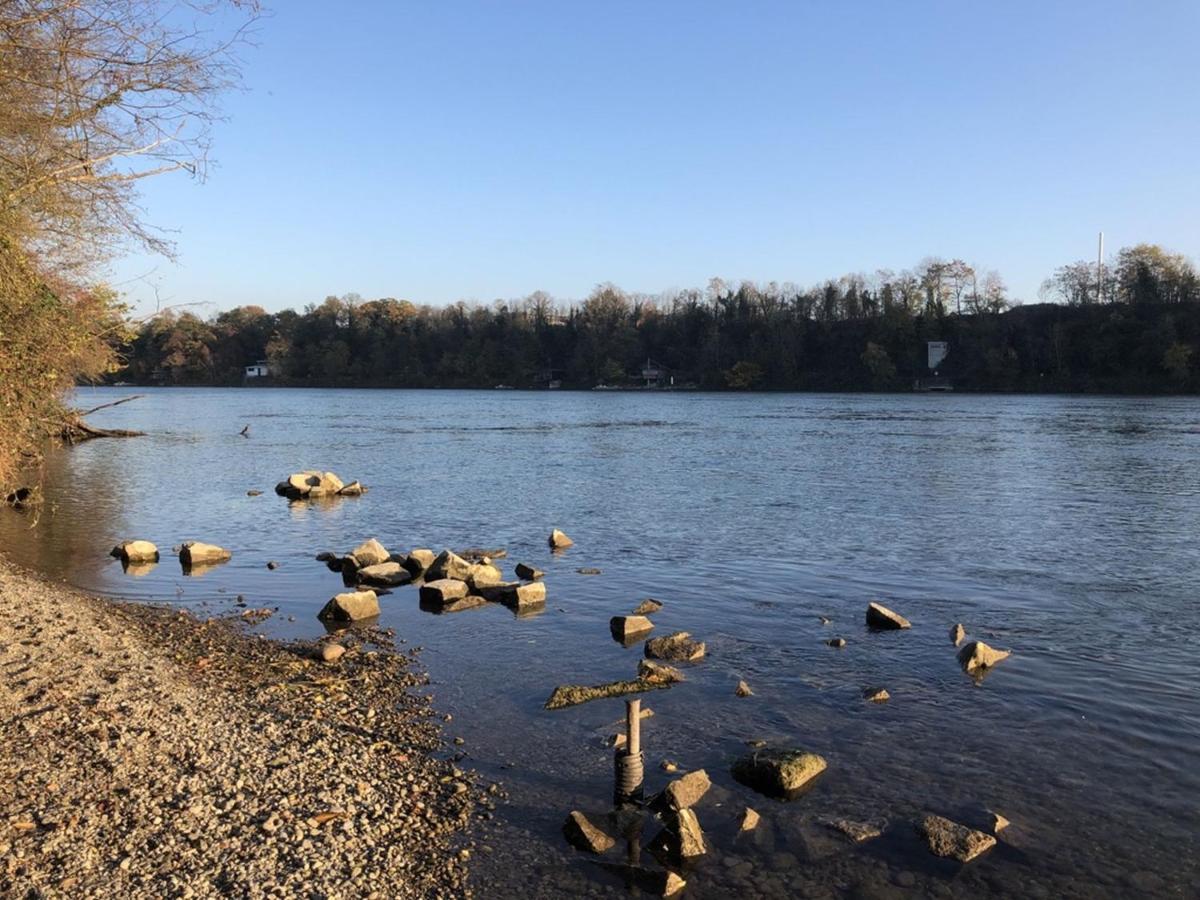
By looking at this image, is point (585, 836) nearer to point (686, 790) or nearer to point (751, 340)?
point (686, 790)

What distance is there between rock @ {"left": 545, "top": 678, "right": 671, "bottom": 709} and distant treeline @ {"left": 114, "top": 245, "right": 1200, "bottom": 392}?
119342mm

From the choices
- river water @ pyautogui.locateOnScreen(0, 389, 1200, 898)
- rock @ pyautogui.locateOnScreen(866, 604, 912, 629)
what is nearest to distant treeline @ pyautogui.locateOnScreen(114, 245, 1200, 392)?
river water @ pyautogui.locateOnScreen(0, 389, 1200, 898)

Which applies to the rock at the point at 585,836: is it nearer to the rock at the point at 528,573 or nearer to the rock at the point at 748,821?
the rock at the point at 748,821

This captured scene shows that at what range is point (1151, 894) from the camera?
7.41 metres

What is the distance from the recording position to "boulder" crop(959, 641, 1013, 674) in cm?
1307

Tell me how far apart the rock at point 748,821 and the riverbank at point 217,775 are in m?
2.64

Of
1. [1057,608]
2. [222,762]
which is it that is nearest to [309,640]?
[222,762]

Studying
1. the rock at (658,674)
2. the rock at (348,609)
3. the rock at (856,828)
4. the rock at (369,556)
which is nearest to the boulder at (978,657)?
the rock at (658,674)

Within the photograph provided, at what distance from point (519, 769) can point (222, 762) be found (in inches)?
120

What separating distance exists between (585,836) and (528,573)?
455 inches

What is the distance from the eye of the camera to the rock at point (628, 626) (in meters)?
14.6

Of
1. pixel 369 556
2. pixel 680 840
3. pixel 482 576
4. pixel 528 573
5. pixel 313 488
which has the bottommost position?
pixel 680 840

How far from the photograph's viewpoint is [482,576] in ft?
59.2

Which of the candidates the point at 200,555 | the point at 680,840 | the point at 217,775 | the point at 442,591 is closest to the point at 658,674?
the point at 680,840
